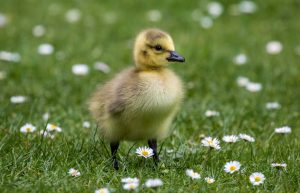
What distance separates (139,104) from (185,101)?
2159 millimetres

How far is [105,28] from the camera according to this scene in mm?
8289

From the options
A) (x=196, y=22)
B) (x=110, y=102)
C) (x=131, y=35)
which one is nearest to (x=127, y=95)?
(x=110, y=102)

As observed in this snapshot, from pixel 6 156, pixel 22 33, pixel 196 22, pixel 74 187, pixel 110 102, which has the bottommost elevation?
pixel 74 187

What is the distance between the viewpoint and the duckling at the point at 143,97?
162 inches

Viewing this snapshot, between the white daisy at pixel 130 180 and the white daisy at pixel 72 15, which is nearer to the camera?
the white daisy at pixel 130 180

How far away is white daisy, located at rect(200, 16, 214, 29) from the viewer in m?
8.44

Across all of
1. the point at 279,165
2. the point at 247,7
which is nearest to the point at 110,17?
the point at 247,7

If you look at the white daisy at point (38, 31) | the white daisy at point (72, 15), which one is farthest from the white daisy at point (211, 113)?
the white daisy at point (72, 15)

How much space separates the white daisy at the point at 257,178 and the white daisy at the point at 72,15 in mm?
5055

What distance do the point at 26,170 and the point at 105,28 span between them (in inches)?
178

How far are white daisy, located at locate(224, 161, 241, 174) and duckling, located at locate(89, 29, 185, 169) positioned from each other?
500mm

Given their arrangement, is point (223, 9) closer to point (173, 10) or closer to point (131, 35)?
point (173, 10)

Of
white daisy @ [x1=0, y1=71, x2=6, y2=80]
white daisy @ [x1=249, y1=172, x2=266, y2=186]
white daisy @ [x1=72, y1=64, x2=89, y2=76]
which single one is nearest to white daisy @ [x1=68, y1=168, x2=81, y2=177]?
white daisy @ [x1=249, y1=172, x2=266, y2=186]

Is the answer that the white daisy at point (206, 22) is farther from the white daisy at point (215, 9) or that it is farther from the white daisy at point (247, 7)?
the white daisy at point (247, 7)
